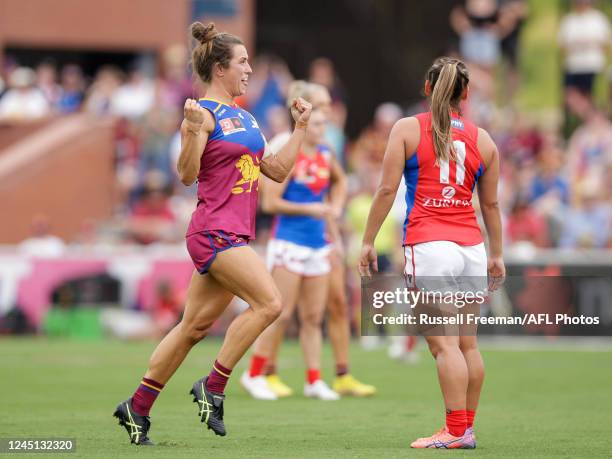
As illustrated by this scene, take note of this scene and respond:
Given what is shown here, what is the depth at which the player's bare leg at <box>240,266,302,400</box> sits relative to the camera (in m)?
11.8

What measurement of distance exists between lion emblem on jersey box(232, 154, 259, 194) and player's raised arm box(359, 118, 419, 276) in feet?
2.55

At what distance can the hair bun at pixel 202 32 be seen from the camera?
835 cm

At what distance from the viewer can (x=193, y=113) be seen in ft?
25.3

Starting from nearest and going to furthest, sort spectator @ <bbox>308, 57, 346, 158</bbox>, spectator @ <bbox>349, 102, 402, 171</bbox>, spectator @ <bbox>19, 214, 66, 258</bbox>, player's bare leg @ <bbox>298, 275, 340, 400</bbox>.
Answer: player's bare leg @ <bbox>298, 275, 340, 400</bbox>
spectator @ <bbox>19, 214, 66, 258</bbox>
spectator @ <bbox>308, 57, 346, 158</bbox>
spectator @ <bbox>349, 102, 402, 171</bbox>

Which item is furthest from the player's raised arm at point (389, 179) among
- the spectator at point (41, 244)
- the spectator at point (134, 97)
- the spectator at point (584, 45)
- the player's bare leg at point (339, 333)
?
the spectator at point (134, 97)

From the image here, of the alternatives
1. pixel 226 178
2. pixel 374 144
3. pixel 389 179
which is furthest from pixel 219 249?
pixel 374 144

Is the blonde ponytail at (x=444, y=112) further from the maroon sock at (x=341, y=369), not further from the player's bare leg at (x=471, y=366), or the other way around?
the maroon sock at (x=341, y=369)

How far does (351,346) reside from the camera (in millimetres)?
18516

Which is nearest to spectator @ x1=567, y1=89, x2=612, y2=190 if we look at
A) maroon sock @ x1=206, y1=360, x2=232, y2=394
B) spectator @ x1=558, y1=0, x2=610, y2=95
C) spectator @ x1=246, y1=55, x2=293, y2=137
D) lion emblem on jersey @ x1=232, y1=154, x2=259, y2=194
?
spectator @ x1=558, y1=0, x2=610, y2=95

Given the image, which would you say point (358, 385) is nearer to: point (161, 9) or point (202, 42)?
point (202, 42)

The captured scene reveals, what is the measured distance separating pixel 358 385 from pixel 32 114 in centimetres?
1390

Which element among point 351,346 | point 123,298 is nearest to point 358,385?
point 351,346

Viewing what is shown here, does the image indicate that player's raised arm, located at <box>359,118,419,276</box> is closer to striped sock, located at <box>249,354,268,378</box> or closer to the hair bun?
the hair bun

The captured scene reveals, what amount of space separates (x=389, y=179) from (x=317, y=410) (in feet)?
9.76
